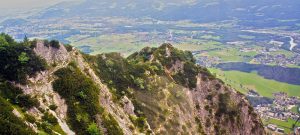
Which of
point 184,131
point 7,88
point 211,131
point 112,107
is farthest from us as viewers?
point 211,131

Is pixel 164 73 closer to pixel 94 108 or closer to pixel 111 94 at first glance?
pixel 111 94

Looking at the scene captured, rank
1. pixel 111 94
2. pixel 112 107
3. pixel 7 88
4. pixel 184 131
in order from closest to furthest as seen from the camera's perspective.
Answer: pixel 7 88 < pixel 112 107 < pixel 111 94 < pixel 184 131

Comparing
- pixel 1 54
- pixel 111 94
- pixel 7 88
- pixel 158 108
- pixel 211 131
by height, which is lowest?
pixel 211 131

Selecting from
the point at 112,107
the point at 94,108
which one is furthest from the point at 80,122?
the point at 112,107

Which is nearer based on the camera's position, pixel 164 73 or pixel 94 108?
pixel 94 108

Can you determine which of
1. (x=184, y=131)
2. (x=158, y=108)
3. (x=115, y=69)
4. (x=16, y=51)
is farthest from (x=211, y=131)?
(x=16, y=51)

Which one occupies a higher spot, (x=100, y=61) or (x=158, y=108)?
(x=100, y=61)

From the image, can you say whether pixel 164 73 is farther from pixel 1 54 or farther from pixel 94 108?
pixel 1 54
